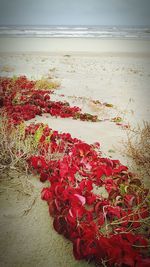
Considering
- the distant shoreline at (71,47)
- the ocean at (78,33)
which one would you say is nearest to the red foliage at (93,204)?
the distant shoreline at (71,47)

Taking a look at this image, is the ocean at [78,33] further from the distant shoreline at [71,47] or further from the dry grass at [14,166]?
the dry grass at [14,166]

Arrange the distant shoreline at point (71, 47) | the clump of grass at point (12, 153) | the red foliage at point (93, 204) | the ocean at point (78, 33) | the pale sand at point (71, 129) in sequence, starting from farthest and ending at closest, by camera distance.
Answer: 1. the ocean at point (78, 33)
2. the distant shoreline at point (71, 47)
3. the clump of grass at point (12, 153)
4. the pale sand at point (71, 129)
5. the red foliage at point (93, 204)

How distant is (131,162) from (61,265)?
2222 mm

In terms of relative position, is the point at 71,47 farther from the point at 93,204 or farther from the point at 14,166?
the point at 93,204

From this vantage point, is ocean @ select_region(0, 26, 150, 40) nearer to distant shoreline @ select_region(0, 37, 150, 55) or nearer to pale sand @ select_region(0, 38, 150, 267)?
distant shoreline @ select_region(0, 37, 150, 55)

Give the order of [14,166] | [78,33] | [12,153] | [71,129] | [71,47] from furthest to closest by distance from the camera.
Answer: [78,33]
[71,47]
[71,129]
[14,166]
[12,153]

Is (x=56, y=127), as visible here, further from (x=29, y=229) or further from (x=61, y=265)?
(x=61, y=265)

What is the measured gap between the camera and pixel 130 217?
2.62m

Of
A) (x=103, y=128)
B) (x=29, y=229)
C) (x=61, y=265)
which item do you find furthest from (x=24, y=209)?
(x=103, y=128)

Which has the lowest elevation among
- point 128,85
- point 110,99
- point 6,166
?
point 6,166

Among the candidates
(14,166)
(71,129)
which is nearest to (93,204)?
(14,166)

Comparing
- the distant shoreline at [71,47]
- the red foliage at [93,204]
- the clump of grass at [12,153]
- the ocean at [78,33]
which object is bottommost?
the red foliage at [93,204]

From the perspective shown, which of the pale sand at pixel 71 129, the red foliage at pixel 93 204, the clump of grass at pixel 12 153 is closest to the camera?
the red foliage at pixel 93 204

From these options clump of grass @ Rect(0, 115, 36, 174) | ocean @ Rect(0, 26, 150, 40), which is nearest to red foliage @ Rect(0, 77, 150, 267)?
clump of grass @ Rect(0, 115, 36, 174)
